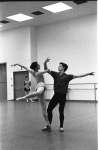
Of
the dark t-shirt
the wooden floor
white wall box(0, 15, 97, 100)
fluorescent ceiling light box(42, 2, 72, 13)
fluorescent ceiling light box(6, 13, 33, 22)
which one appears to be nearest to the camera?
the wooden floor

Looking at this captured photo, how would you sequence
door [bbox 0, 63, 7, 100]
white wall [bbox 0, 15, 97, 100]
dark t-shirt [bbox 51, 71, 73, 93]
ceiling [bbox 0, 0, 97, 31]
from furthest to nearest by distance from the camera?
door [bbox 0, 63, 7, 100], white wall [bbox 0, 15, 97, 100], ceiling [bbox 0, 0, 97, 31], dark t-shirt [bbox 51, 71, 73, 93]

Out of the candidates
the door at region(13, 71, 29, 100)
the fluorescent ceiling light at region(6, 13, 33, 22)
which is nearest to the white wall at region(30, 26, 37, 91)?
the door at region(13, 71, 29, 100)

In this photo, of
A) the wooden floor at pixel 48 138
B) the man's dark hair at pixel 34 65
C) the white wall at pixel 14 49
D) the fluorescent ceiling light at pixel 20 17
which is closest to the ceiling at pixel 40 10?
the fluorescent ceiling light at pixel 20 17

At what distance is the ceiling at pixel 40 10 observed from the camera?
9.53 meters

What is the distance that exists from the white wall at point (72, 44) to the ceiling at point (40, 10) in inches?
18.0

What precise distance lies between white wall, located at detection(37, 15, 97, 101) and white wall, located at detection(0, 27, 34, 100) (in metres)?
0.80

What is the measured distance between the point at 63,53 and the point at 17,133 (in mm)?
8325

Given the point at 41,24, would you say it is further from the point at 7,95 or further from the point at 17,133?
the point at 17,133

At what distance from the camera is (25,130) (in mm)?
4836

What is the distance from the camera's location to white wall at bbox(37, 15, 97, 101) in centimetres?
1129

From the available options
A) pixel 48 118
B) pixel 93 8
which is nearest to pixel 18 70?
pixel 93 8

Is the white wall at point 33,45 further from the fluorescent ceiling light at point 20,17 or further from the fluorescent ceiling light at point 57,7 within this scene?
the fluorescent ceiling light at point 57,7

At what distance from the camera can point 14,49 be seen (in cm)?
1396

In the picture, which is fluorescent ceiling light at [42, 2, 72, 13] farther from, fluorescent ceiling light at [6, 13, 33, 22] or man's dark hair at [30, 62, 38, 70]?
man's dark hair at [30, 62, 38, 70]
